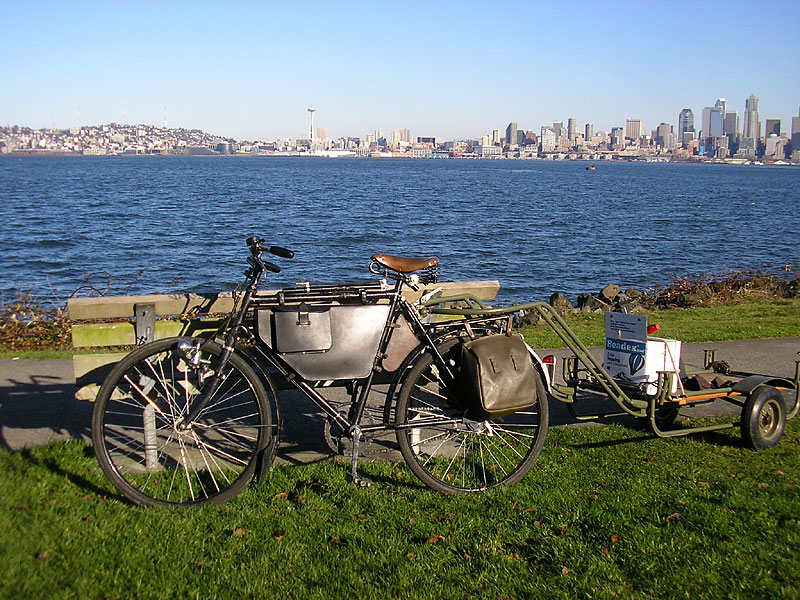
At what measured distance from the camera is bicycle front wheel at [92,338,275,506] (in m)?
4.87

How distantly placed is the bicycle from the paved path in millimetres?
912

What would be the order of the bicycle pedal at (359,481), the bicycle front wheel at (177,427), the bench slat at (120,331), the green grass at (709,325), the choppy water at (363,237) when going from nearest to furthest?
1. the bicycle front wheel at (177,427)
2. the bicycle pedal at (359,481)
3. the bench slat at (120,331)
4. the green grass at (709,325)
5. the choppy water at (363,237)

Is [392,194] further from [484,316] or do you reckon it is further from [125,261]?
[484,316]

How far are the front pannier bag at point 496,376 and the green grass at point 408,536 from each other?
1.89ft

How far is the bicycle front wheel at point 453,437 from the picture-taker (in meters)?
5.13

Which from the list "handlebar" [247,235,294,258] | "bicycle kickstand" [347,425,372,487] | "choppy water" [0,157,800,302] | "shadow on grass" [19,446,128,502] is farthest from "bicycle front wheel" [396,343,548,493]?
"choppy water" [0,157,800,302]

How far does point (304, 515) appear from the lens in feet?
15.8

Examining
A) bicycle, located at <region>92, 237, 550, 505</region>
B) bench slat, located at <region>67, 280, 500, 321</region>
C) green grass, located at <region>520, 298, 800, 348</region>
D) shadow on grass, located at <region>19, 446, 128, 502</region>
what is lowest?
green grass, located at <region>520, 298, 800, 348</region>

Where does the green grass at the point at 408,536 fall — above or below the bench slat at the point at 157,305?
below

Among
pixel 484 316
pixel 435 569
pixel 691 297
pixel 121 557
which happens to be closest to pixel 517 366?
pixel 484 316

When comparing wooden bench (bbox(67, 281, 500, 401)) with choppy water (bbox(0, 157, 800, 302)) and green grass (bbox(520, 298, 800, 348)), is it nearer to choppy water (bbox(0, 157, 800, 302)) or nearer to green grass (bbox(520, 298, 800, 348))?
green grass (bbox(520, 298, 800, 348))

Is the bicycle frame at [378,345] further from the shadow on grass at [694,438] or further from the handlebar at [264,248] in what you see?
the shadow on grass at [694,438]

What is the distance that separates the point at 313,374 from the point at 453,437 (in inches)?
38.9

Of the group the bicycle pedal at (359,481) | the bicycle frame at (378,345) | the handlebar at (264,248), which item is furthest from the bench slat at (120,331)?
the bicycle pedal at (359,481)
